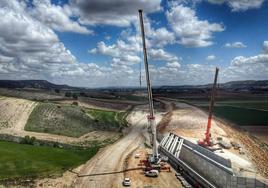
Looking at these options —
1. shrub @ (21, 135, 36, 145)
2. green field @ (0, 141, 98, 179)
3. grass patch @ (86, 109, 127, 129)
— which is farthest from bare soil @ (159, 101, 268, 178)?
shrub @ (21, 135, 36, 145)

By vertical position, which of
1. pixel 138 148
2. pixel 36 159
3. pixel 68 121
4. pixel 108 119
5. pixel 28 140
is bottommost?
pixel 138 148

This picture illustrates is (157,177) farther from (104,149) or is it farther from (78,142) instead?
(78,142)

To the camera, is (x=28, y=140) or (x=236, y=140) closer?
(x=236, y=140)

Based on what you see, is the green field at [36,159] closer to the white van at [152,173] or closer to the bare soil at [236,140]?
the white van at [152,173]

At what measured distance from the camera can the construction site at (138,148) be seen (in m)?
56.6

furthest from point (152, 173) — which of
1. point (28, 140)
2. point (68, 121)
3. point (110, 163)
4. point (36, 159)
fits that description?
point (68, 121)

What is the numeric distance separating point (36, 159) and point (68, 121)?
161 ft

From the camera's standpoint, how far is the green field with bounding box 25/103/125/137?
111 m

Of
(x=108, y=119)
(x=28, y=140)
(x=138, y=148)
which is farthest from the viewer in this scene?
(x=108, y=119)

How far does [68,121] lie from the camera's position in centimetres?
11969

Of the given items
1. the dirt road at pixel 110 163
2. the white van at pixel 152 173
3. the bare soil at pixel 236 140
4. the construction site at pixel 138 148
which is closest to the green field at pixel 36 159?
the construction site at pixel 138 148

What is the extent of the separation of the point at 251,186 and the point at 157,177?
18.7 meters

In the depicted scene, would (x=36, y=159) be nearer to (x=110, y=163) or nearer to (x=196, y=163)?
(x=110, y=163)

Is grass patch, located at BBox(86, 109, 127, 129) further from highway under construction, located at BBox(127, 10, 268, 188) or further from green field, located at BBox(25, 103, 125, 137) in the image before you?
highway under construction, located at BBox(127, 10, 268, 188)
